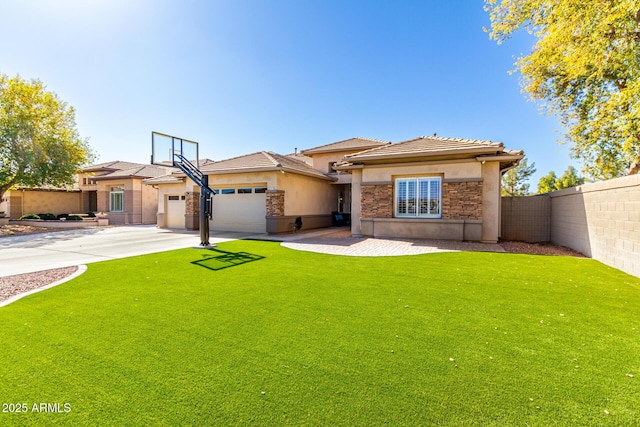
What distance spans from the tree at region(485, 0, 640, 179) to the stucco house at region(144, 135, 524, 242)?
3564mm

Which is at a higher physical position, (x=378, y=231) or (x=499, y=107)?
(x=499, y=107)

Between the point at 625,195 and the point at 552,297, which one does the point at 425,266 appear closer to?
the point at 552,297

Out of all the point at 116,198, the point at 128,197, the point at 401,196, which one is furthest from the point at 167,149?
the point at 116,198

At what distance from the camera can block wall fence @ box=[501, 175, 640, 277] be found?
7.13m

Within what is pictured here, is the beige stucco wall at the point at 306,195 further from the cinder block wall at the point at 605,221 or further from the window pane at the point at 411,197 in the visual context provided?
the cinder block wall at the point at 605,221

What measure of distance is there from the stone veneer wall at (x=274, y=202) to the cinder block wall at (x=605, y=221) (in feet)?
40.6

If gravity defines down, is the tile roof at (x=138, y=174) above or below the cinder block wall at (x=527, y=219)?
above

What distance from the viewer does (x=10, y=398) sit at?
2514 mm

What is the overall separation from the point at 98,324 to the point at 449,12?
1694 centimetres

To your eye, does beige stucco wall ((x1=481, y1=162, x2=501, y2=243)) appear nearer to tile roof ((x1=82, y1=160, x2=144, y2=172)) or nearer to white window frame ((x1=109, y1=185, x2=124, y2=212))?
white window frame ((x1=109, y1=185, x2=124, y2=212))

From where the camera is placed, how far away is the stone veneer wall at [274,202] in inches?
601

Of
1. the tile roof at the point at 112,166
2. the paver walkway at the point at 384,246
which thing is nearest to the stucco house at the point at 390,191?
the paver walkway at the point at 384,246

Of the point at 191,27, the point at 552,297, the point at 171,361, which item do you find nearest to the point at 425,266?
the point at 552,297

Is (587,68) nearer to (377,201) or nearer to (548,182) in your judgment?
(377,201)
